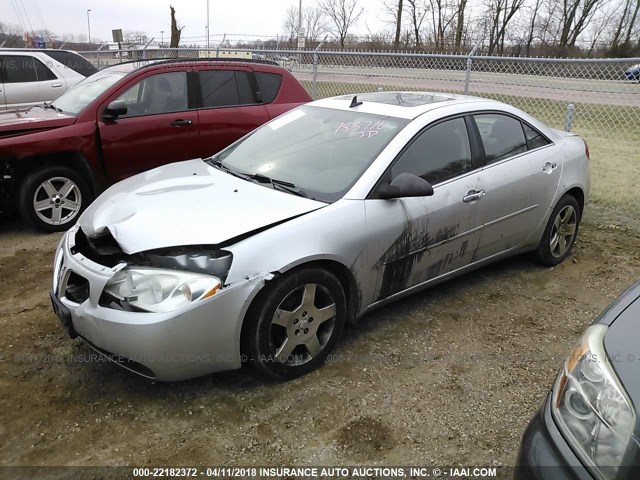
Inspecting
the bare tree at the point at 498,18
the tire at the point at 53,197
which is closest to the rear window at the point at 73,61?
the tire at the point at 53,197

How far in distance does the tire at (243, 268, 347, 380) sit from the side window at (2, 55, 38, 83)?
822 cm

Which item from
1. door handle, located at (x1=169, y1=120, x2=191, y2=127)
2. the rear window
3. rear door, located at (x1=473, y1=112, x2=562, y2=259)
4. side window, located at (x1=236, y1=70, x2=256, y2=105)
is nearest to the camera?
rear door, located at (x1=473, y1=112, x2=562, y2=259)

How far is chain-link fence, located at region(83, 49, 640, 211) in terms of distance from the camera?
29.3ft

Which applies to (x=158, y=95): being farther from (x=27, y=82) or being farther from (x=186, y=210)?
(x=27, y=82)

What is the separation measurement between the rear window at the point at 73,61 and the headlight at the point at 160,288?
825 cm

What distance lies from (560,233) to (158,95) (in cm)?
432

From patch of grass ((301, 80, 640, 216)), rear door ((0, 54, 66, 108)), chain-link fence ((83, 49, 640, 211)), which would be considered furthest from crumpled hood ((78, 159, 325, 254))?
rear door ((0, 54, 66, 108))

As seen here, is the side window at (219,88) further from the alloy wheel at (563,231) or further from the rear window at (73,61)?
the rear window at (73,61)

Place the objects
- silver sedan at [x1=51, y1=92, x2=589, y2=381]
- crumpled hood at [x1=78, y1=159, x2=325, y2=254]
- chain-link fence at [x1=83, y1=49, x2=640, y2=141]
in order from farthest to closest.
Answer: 1. chain-link fence at [x1=83, y1=49, x2=640, y2=141]
2. crumpled hood at [x1=78, y1=159, x2=325, y2=254]
3. silver sedan at [x1=51, y1=92, x2=589, y2=381]

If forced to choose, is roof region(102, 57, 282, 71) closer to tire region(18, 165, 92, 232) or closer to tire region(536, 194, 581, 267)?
tire region(18, 165, 92, 232)

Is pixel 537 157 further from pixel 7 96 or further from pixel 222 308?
pixel 7 96

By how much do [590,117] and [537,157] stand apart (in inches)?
323

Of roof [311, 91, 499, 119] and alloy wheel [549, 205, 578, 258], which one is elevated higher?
roof [311, 91, 499, 119]

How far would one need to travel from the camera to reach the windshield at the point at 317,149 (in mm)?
3236
